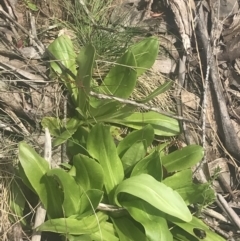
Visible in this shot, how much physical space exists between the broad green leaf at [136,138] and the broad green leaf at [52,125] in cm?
27

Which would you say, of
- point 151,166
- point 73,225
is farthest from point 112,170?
point 73,225

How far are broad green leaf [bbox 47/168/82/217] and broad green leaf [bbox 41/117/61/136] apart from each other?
0.29 metres

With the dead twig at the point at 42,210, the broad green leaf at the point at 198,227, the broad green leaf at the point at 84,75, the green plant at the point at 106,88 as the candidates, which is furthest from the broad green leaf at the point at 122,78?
the broad green leaf at the point at 198,227

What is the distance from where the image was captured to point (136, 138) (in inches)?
75.1

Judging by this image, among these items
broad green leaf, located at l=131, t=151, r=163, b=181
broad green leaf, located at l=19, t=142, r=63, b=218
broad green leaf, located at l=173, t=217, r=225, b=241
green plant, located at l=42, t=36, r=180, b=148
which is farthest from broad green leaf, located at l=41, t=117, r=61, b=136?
broad green leaf, located at l=173, t=217, r=225, b=241

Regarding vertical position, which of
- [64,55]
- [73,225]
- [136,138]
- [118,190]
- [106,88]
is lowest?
[73,225]

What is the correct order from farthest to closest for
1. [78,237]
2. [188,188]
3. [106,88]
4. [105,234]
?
[106,88], [188,188], [105,234], [78,237]

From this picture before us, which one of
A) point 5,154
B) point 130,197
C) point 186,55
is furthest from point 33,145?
point 186,55

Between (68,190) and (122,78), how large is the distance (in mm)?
555

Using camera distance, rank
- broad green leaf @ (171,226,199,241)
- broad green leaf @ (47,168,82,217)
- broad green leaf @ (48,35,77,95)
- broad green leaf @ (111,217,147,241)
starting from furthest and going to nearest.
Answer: broad green leaf @ (48,35,77,95) < broad green leaf @ (171,226,199,241) < broad green leaf @ (111,217,147,241) < broad green leaf @ (47,168,82,217)

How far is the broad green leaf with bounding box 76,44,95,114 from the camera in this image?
1805mm

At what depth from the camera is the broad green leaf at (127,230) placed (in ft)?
5.82

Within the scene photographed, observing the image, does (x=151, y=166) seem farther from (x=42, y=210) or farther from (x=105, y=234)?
(x=42, y=210)

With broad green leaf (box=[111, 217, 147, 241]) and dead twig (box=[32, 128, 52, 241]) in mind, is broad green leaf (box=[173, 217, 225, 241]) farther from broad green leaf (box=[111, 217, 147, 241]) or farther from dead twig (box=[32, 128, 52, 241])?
dead twig (box=[32, 128, 52, 241])
